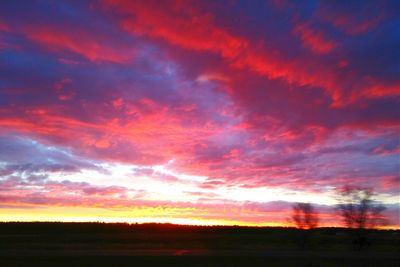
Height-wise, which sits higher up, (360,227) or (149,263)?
(360,227)

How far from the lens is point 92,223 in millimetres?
159125

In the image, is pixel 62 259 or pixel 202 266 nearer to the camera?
pixel 202 266

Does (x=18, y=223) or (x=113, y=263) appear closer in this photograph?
(x=113, y=263)

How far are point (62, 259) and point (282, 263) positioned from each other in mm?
19257

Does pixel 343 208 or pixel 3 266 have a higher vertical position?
pixel 343 208

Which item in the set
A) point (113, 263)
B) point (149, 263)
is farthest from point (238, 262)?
point (113, 263)

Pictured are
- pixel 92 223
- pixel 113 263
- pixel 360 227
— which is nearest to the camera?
pixel 113 263

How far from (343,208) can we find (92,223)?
109870 mm

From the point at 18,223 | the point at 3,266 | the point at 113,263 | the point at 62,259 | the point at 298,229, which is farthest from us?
the point at 18,223

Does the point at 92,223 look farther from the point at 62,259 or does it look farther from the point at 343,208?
the point at 62,259

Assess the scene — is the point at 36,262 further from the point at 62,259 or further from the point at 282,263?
the point at 282,263

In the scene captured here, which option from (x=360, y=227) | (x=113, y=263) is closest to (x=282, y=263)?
(x=113, y=263)

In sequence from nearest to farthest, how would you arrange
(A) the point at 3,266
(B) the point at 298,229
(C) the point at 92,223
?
(A) the point at 3,266, (B) the point at 298,229, (C) the point at 92,223

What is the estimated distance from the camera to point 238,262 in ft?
121
